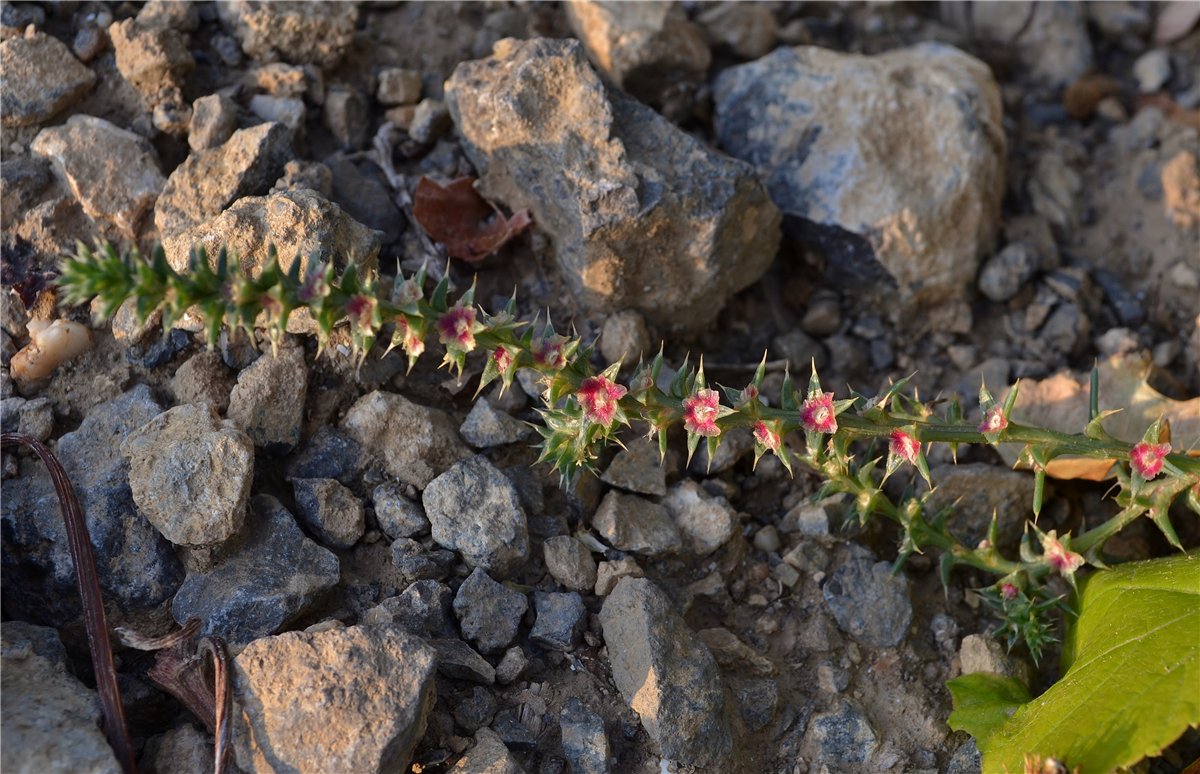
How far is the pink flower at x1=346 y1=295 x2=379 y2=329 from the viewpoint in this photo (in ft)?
9.92

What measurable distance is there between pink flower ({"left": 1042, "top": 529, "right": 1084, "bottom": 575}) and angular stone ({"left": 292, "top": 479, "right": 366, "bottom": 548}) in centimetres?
248

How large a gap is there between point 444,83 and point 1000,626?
11.0ft

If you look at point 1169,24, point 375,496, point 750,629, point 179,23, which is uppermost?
point 179,23

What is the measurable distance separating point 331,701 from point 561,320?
1.95 meters

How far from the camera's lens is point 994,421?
3.52 meters

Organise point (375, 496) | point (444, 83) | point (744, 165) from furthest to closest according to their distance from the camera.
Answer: point (444, 83)
point (744, 165)
point (375, 496)

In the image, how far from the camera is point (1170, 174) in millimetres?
5496

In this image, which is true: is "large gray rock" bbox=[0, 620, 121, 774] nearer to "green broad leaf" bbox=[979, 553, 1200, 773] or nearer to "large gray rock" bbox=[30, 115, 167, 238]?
"large gray rock" bbox=[30, 115, 167, 238]

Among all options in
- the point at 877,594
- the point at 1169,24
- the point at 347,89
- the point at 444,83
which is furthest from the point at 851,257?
the point at 1169,24

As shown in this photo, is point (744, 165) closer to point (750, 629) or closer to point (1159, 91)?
point (750, 629)

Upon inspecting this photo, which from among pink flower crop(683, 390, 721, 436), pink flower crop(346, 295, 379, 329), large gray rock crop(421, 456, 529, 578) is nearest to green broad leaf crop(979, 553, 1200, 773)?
pink flower crop(683, 390, 721, 436)

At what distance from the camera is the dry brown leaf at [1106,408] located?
13.9ft

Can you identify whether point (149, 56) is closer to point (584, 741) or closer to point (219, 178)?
point (219, 178)

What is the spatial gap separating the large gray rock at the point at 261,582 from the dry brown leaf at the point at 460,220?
4.58 ft
